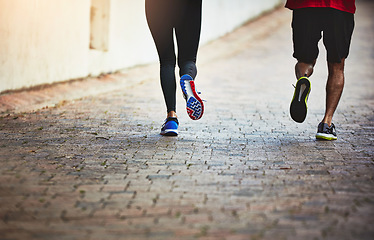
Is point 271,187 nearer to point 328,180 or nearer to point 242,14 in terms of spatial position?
point 328,180

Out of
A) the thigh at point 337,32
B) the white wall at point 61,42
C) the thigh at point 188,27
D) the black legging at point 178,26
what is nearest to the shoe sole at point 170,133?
the black legging at point 178,26

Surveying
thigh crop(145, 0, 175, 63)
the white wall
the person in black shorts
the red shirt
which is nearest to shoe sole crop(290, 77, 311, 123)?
the person in black shorts

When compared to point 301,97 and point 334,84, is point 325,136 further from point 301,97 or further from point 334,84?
point 334,84

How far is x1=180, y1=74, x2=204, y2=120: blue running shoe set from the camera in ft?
16.8

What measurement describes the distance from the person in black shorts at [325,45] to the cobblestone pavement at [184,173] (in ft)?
0.76

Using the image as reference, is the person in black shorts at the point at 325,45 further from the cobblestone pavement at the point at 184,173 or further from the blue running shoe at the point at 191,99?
the blue running shoe at the point at 191,99

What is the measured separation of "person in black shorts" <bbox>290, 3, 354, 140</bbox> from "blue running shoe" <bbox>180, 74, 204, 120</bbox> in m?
0.78

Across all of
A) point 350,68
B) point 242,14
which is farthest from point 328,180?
point 242,14

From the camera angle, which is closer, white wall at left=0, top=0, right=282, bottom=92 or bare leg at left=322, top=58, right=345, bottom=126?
bare leg at left=322, top=58, right=345, bottom=126

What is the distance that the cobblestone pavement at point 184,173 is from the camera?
9.59ft

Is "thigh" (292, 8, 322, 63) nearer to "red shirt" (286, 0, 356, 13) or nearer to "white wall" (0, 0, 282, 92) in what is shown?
"red shirt" (286, 0, 356, 13)

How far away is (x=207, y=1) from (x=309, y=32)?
11604 mm

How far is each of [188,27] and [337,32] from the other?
121 centimetres

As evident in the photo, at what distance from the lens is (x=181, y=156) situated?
14.9 feet
